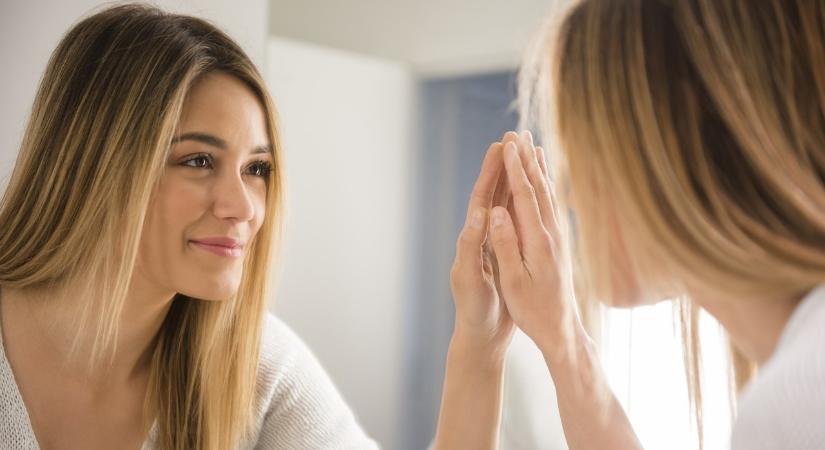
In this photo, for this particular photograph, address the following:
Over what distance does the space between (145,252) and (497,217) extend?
1.54ft

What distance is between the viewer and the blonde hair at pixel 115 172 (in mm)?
983

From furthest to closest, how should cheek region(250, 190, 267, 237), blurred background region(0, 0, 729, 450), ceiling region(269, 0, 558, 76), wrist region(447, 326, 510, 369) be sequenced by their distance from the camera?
1. ceiling region(269, 0, 558, 76)
2. blurred background region(0, 0, 729, 450)
3. cheek region(250, 190, 267, 237)
4. wrist region(447, 326, 510, 369)

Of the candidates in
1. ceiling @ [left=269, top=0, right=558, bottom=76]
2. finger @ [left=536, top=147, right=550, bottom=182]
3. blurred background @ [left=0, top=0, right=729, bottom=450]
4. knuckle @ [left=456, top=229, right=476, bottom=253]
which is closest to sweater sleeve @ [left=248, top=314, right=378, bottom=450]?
knuckle @ [left=456, top=229, right=476, bottom=253]

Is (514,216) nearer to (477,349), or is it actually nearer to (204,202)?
(477,349)

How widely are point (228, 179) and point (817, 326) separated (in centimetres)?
71

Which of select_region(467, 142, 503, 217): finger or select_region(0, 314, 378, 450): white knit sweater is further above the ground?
select_region(467, 142, 503, 217): finger

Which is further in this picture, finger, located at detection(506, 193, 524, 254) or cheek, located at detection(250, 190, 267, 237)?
cheek, located at detection(250, 190, 267, 237)

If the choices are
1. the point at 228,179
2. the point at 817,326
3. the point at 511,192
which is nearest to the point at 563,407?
the point at 511,192

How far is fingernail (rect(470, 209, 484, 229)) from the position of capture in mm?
906

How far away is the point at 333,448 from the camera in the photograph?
112 centimetres

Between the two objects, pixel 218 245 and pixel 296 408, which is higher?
pixel 218 245

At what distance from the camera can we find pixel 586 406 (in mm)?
863

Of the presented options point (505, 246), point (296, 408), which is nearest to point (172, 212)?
point (296, 408)

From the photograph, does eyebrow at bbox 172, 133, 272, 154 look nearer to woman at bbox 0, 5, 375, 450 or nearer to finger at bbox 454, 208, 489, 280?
woman at bbox 0, 5, 375, 450
